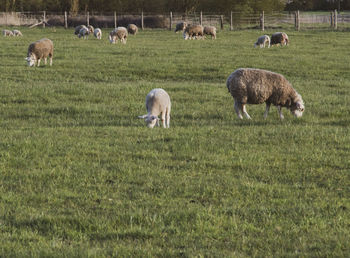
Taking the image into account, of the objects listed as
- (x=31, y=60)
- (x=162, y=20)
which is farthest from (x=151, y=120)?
(x=162, y=20)

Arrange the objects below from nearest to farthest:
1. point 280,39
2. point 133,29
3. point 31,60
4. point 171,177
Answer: point 171,177
point 31,60
point 280,39
point 133,29

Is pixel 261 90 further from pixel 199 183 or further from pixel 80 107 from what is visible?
pixel 199 183

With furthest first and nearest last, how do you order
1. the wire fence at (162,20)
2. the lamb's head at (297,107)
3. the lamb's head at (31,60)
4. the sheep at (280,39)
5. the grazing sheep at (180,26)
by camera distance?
the wire fence at (162,20)
the grazing sheep at (180,26)
the sheep at (280,39)
the lamb's head at (31,60)
the lamb's head at (297,107)

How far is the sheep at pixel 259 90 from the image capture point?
487 inches

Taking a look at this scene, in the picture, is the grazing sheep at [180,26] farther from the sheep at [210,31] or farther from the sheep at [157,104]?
the sheep at [157,104]

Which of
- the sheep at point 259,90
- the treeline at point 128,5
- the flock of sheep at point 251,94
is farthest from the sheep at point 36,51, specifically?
the treeline at point 128,5

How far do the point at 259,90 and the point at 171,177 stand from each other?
5493mm

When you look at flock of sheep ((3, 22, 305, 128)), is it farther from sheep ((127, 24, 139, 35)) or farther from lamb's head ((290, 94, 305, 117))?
sheep ((127, 24, 139, 35))

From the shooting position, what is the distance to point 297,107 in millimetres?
12914

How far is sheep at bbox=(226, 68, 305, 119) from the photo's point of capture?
12.4m

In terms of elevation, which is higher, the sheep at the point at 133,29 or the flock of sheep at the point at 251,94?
the sheep at the point at 133,29

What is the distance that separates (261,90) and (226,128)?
166cm

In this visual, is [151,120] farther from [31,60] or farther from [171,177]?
[31,60]

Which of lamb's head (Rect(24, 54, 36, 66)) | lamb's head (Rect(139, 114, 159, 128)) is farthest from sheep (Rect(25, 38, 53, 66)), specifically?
lamb's head (Rect(139, 114, 159, 128))
